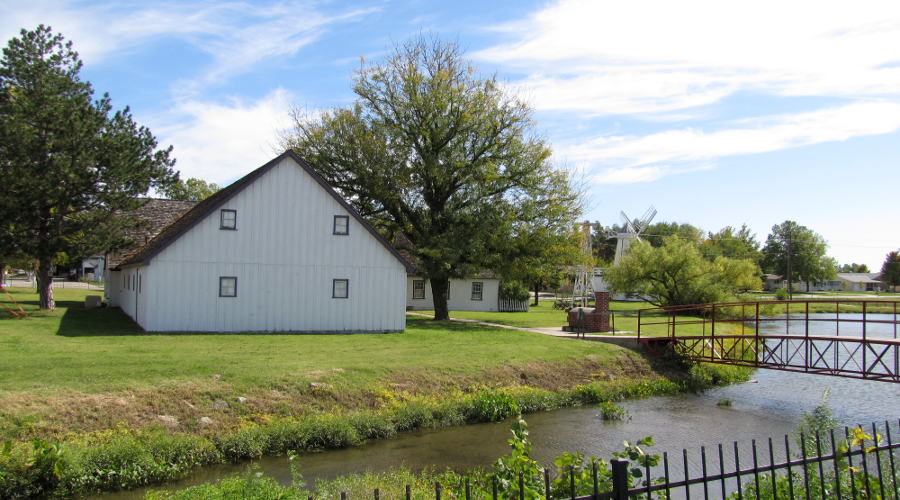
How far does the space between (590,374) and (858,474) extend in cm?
1705

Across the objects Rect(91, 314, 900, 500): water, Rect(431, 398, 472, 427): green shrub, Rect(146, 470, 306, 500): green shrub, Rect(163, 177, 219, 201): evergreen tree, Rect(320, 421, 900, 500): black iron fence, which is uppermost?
Rect(163, 177, 219, 201): evergreen tree

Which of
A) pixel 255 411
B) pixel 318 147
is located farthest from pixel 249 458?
pixel 318 147

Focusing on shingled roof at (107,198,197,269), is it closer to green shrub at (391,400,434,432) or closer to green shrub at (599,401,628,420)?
green shrub at (391,400,434,432)

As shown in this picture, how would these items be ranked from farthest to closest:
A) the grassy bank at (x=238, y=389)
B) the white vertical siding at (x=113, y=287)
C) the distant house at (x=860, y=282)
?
1. the distant house at (x=860, y=282)
2. the white vertical siding at (x=113, y=287)
3. the grassy bank at (x=238, y=389)

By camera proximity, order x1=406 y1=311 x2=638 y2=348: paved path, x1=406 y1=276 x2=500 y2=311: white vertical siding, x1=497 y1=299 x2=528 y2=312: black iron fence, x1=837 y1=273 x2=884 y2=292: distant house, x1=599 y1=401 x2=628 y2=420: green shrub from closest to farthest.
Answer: x1=599 y1=401 x2=628 y2=420: green shrub, x1=406 y1=311 x2=638 y2=348: paved path, x1=406 y1=276 x2=500 y2=311: white vertical siding, x1=497 y1=299 x2=528 y2=312: black iron fence, x1=837 y1=273 x2=884 y2=292: distant house

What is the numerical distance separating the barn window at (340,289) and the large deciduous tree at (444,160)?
6097mm

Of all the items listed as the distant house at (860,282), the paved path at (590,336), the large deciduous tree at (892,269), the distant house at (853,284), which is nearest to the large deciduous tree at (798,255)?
the large deciduous tree at (892,269)

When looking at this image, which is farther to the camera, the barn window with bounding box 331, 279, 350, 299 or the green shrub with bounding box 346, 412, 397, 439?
the barn window with bounding box 331, 279, 350, 299

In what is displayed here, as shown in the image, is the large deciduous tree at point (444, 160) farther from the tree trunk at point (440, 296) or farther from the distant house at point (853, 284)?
the distant house at point (853, 284)

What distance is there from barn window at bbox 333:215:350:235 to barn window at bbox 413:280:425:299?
1866 cm

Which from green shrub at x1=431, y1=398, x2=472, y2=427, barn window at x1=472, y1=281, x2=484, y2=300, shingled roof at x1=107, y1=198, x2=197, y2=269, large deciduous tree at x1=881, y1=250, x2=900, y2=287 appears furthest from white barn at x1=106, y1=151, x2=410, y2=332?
large deciduous tree at x1=881, y1=250, x2=900, y2=287

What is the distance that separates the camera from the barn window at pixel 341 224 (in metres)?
26.3

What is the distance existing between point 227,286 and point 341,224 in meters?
5.00

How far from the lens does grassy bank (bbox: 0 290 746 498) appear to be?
40.3 ft
